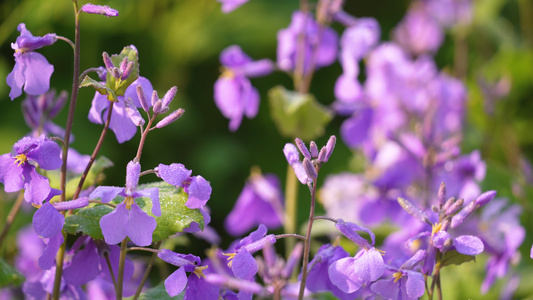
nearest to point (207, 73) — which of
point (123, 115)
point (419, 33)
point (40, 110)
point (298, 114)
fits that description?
point (419, 33)

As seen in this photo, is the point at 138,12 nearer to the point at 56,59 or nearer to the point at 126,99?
the point at 56,59

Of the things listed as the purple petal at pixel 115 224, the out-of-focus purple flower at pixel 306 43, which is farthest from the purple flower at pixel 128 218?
the out-of-focus purple flower at pixel 306 43

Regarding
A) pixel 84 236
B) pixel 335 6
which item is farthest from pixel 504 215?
pixel 84 236

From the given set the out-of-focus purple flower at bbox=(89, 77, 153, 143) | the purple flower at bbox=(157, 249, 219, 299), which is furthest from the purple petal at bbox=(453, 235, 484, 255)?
the out-of-focus purple flower at bbox=(89, 77, 153, 143)

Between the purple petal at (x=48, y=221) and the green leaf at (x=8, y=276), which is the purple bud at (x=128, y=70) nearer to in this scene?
the purple petal at (x=48, y=221)

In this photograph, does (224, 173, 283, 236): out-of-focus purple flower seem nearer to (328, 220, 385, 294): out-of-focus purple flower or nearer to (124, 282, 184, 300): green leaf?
(124, 282, 184, 300): green leaf

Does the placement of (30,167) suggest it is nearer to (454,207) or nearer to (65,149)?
(65,149)
